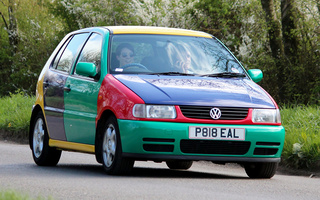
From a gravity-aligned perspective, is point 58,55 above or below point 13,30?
above

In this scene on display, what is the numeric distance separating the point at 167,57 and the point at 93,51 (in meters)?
0.96

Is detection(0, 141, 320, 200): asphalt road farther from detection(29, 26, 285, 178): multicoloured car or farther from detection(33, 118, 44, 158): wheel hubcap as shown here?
detection(33, 118, 44, 158): wheel hubcap

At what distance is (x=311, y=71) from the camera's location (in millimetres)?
17047

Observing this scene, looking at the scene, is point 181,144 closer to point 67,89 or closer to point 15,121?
point 67,89

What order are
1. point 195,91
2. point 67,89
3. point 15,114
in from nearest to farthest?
point 195,91, point 67,89, point 15,114

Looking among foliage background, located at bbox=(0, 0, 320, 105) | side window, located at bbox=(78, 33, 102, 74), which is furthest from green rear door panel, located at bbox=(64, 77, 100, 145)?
foliage background, located at bbox=(0, 0, 320, 105)

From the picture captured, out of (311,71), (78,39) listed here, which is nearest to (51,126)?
(78,39)

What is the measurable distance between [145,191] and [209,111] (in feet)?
4.67

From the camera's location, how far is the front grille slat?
7.59m

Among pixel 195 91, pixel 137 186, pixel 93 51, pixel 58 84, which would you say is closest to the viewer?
pixel 137 186

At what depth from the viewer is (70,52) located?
992cm

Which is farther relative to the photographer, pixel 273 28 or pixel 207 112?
pixel 273 28

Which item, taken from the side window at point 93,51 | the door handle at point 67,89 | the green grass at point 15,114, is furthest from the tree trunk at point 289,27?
the door handle at point 67,89

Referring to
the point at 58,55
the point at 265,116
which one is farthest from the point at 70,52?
the point at 265,116
